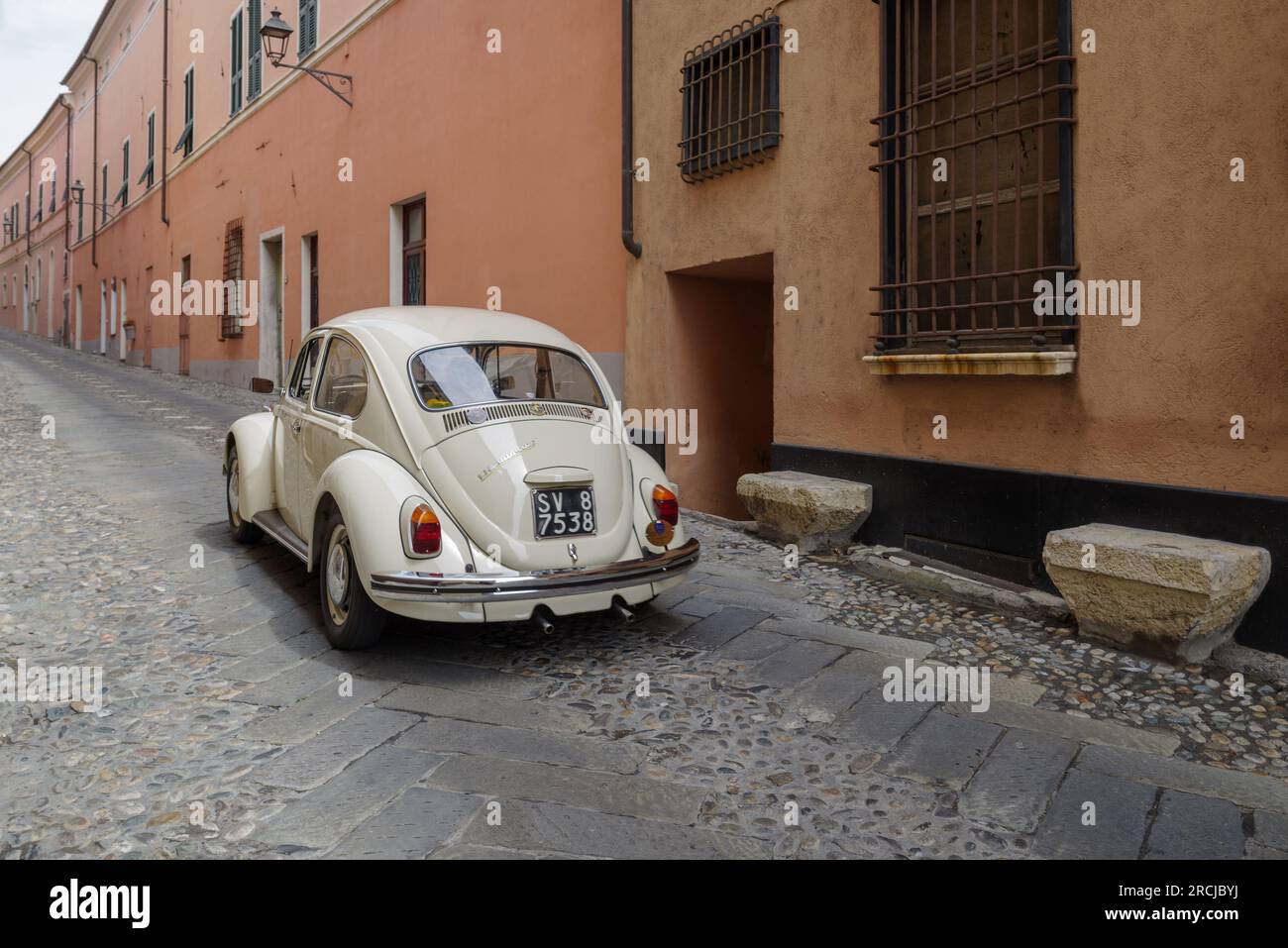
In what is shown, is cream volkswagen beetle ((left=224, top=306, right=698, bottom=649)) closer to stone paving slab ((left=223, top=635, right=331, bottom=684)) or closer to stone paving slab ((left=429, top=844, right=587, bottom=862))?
stone paving slab ((left=223, top=635, right=331, bottom=684))

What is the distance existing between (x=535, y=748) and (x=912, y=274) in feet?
12.8

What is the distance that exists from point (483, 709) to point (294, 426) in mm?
2443

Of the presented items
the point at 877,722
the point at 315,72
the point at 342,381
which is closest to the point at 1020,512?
the point at 877,722

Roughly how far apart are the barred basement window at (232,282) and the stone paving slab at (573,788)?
1703cm

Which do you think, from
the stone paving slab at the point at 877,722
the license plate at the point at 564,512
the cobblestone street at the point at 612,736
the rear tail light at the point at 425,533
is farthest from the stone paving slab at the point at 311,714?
the stone paving slab at the point at 877,722

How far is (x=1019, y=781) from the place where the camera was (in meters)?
3.10

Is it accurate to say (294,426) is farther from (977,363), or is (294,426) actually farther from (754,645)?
(977,363)

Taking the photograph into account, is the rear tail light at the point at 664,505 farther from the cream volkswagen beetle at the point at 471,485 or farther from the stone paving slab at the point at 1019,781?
the stone paving slab at the point at 1019,781

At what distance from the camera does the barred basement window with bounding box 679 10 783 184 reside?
6730 millimetres

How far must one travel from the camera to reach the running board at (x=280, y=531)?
15.7 ft

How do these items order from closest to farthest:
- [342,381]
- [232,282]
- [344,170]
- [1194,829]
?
[1194,829] < [342,381] < [344,170] < [232,282]

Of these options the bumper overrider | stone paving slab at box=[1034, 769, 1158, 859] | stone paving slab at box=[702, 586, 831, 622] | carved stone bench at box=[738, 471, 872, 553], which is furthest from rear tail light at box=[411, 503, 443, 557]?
carved stone bench at box=[738, 471, 872, 553]
